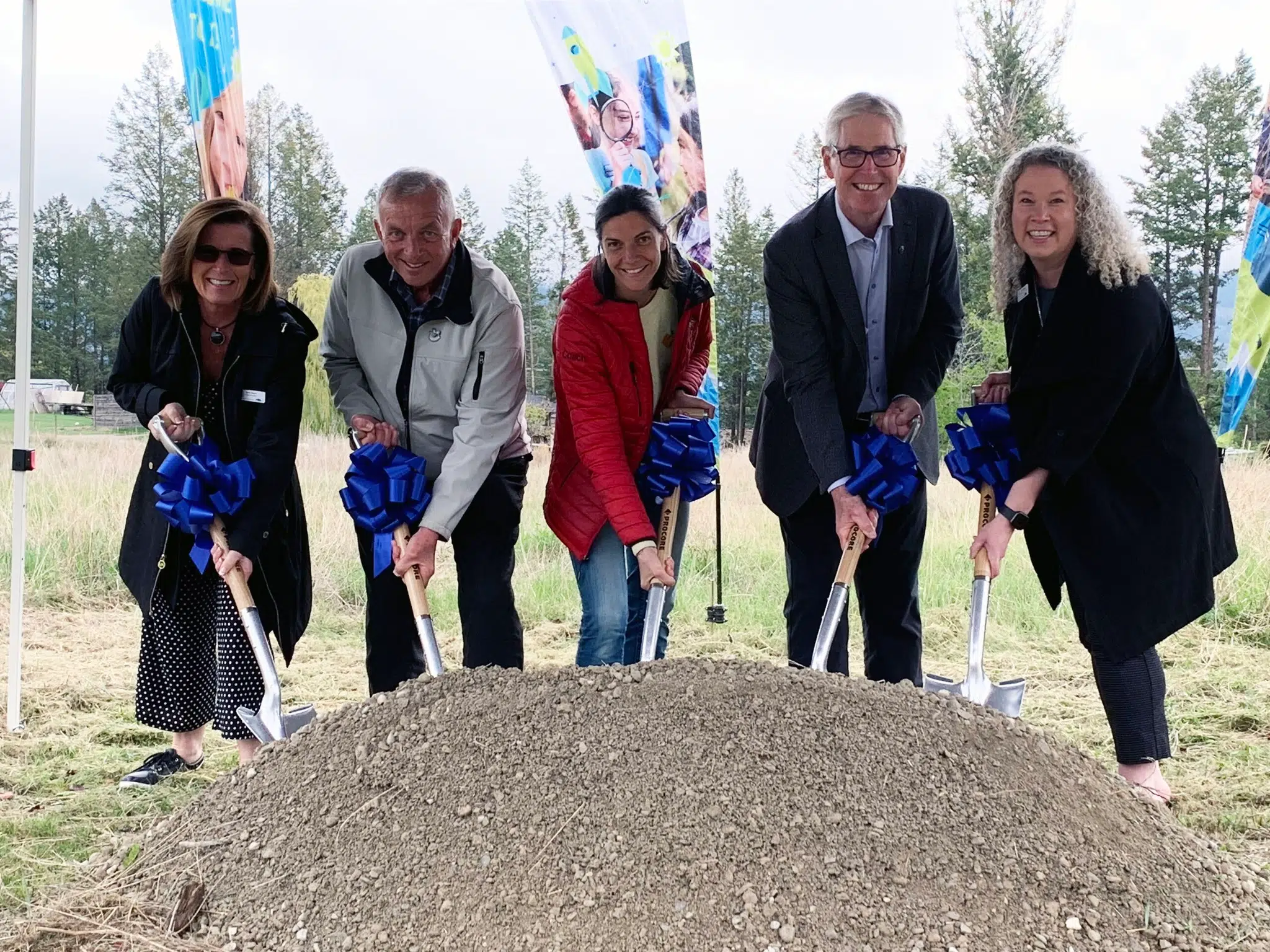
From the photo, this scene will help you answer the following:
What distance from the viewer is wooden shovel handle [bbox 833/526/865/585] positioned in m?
2.26

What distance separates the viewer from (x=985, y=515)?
93.6 inches

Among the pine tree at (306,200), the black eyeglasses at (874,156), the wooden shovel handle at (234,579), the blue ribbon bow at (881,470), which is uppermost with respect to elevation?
the pine tree at (306,200)

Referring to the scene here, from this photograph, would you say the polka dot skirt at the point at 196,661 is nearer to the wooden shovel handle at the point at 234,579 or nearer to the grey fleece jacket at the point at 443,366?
the wooden shovel handle at the point at 234,579

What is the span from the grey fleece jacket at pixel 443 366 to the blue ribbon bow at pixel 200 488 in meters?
0.29

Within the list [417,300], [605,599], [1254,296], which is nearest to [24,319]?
[417,300]

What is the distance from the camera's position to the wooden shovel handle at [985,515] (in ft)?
7.20

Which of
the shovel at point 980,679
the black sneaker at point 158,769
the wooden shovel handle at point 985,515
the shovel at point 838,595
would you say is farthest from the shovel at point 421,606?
the wooden shovel handle at point 985,515

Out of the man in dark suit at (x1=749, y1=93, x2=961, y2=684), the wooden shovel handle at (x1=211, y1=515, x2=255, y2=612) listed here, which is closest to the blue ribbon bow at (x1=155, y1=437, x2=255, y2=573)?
the wooden shovel handle at (x1=211, y1=515, x2=255, y2=612)

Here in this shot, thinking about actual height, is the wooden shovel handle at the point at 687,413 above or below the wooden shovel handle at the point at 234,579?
above

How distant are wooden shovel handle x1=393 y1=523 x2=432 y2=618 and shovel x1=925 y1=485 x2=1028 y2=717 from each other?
1071mm

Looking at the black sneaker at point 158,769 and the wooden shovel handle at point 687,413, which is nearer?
the wooden shovel handle at point 687,413

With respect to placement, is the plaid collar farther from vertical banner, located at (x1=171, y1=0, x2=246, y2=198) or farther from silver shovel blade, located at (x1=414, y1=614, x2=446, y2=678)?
vertical banner, located at (x1=171, y1=0, x2=246, y2=198)

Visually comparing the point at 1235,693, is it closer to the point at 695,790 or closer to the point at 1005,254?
the point at 1005,254

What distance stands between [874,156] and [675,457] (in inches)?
30.1
